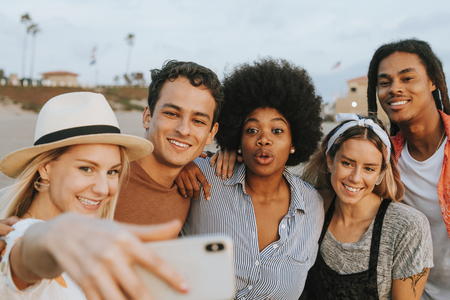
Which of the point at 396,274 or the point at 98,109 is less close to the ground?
the point at 98,109

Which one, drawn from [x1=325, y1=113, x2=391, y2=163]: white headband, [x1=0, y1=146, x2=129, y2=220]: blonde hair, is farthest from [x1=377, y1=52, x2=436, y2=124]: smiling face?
[x1=0, y1=146, x2=129, y2=220]: blonde hair

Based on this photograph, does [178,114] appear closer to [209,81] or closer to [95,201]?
[209,81]

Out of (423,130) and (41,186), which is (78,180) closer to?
(41,186)

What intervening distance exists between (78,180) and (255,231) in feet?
5.37

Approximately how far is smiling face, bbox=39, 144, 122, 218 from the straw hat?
3.1 inches

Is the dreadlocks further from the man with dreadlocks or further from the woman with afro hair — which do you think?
the woman with afro hair

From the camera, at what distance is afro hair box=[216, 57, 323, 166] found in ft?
11.6

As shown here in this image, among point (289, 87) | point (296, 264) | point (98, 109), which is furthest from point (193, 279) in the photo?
point (289, 87)

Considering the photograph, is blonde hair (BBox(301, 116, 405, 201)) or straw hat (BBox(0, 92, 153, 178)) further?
blonde hair (BBox(301, 116, 405, 201))

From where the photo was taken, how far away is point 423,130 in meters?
3.89

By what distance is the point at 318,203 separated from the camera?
3.42 m

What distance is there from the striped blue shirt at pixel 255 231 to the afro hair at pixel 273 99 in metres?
0.57

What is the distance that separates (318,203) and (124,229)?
2.89m

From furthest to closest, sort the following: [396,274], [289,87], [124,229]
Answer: [289,87] → [396,274] → [124,229]
